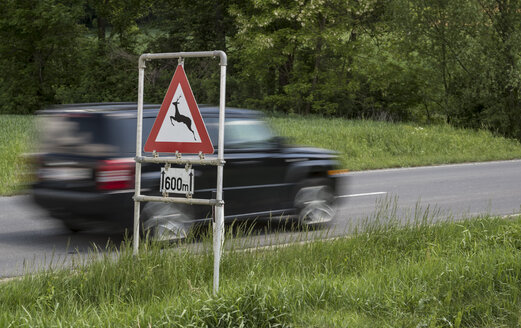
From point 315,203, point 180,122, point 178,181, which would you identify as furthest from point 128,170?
point 315,203

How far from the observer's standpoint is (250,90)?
159 ft

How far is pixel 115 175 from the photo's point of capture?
8320mm

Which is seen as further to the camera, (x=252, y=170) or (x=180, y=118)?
(x=252, y=170)

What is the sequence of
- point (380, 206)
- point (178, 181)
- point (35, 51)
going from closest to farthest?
point (178, 181), point (380, 206), point (35, 51)

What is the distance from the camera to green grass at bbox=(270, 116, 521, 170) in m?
21.4

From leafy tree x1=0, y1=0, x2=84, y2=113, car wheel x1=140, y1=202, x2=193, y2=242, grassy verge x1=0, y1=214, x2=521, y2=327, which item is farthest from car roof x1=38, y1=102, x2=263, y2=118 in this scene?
leafy tree x1=0, y1=0, x2=84, y2=113

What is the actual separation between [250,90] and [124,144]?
4007cm

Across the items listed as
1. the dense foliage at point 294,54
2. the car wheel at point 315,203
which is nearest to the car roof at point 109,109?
the car wheel at point 315,203

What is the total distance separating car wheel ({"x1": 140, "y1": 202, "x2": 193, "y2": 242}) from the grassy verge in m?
1.92

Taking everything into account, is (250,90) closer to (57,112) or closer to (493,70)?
(493,70)

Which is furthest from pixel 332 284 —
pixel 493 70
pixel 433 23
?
pixel 433 23

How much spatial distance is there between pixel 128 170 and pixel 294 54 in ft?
126

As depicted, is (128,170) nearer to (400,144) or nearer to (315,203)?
(315,203)

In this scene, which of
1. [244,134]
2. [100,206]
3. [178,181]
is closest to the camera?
[178,181]
